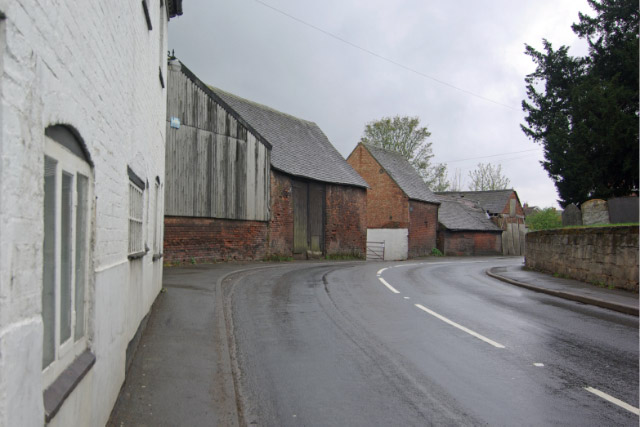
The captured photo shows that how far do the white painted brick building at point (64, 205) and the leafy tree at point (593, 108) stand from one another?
18.8m

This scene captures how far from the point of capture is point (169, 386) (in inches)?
208

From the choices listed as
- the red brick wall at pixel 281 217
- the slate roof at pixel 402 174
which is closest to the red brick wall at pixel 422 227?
the slate roof at pixel 402 174

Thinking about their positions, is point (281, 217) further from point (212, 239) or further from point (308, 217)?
point (212, 239)

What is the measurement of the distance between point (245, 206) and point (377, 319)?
44.2 ft

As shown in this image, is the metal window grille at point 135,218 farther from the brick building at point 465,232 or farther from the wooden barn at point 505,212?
the wooden barn at point 505,212

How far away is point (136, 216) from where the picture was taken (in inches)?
266

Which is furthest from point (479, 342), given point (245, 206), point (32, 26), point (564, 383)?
point (245, 206)

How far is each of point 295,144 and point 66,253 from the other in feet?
88.0

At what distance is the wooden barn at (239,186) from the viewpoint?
1895cm

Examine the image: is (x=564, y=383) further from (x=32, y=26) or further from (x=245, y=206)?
(x=245, y=206)

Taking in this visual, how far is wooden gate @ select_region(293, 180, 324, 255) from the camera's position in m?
26.0

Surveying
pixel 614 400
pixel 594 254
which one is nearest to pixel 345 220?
pixel 594 254

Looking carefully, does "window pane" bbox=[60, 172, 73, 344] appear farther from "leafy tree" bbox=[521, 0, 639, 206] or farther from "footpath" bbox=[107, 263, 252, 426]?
"leafy tree" bbox=[521, 0, 639, 206]

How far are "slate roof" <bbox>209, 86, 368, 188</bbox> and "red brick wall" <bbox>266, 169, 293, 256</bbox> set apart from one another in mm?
651
